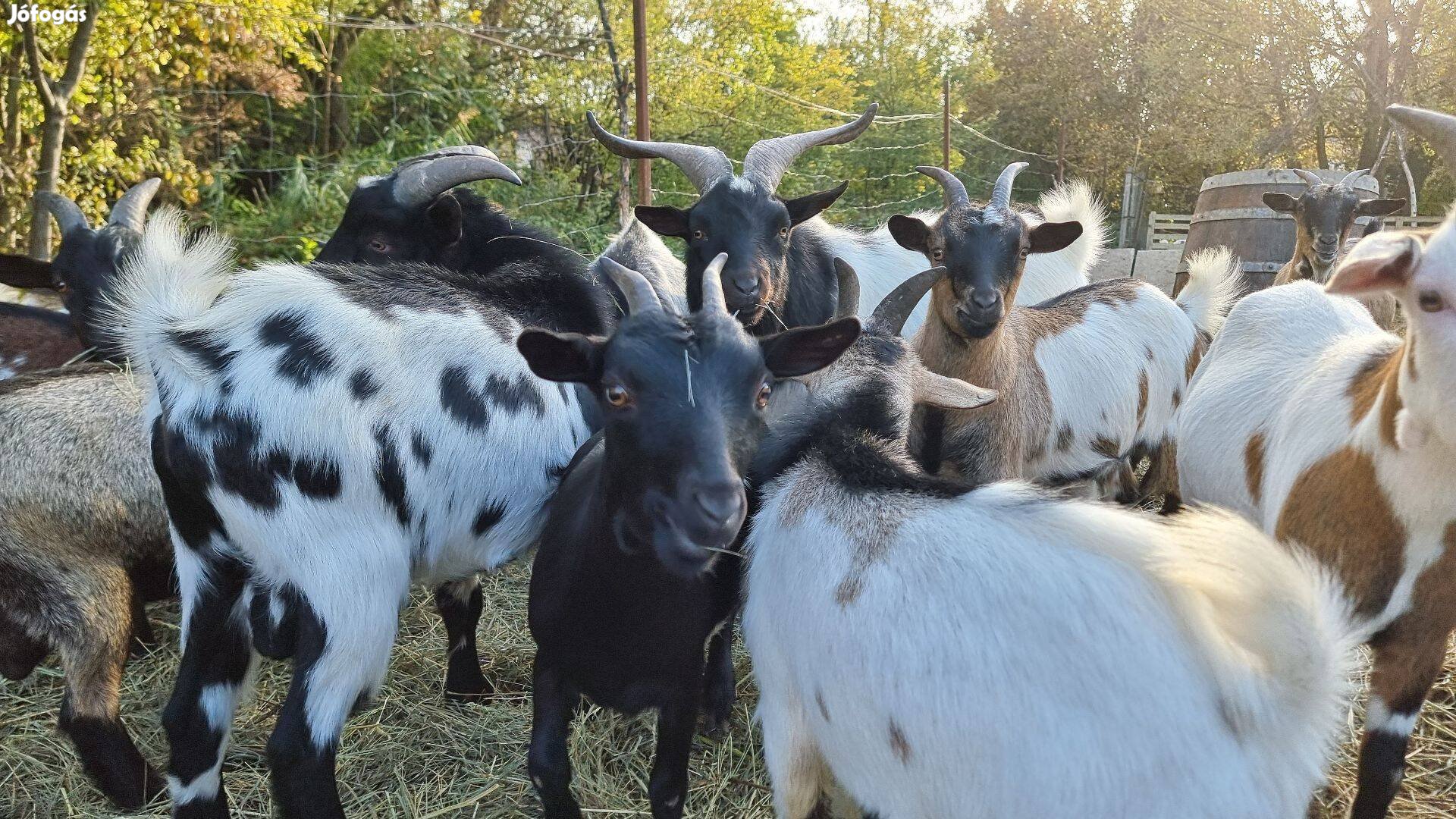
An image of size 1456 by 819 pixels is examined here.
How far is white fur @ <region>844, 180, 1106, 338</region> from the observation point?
5273 mm

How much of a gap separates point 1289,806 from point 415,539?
221 centimetres

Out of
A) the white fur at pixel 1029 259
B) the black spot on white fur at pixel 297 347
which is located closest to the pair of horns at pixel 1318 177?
the white fur at pixel 1029 259

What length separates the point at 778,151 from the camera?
4621 mm

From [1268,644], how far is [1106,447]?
3233 mm

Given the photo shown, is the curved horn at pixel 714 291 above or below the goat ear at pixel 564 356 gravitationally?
above

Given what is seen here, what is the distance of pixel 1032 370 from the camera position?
4.45m

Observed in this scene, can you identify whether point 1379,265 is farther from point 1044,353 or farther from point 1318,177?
point 1318,177

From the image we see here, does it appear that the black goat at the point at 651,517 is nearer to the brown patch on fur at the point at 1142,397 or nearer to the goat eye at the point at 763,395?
the goat eye at the point at 763,395

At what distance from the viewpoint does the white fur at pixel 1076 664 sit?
1.72 meters

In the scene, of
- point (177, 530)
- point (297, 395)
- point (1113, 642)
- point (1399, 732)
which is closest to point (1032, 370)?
point (1399, 732)

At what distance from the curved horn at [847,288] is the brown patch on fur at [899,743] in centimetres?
197

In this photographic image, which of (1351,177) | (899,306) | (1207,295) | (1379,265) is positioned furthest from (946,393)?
(1351,177)

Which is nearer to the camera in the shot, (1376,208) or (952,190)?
(952,190)

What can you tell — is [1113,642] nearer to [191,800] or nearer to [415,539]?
[415,539]
